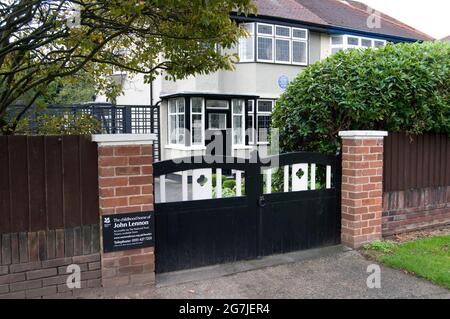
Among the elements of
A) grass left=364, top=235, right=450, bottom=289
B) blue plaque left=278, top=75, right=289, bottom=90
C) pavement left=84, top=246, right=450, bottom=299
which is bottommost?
pavement left=84, top=246, right=450, bottom=299

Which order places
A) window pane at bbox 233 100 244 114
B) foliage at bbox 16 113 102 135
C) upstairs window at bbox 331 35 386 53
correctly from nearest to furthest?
foliage at bbox 16 113 102 135 < window pane at bbox 233 100 244 114 < upstairs window at bbox 331 35 386 53

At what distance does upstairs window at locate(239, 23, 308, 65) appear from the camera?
16.3m

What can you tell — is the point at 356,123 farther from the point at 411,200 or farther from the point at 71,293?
the point at 71,293

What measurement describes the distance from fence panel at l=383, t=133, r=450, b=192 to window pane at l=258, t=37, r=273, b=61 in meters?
10.8

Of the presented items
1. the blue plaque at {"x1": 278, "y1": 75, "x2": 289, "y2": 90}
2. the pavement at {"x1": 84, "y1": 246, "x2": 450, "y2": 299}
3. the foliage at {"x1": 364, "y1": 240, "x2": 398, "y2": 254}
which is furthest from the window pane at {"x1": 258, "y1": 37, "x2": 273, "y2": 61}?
the pavement at {"x1": 84, "y1": 246, "x2": 450, "y2": 299}

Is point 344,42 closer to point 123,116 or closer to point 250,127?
point 250,127

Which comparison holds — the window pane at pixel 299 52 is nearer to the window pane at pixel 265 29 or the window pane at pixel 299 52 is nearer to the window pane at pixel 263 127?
the window pane at pixel 265 29

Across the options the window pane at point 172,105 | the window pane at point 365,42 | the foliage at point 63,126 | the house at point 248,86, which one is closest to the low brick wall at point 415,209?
the foliage at point 63,126

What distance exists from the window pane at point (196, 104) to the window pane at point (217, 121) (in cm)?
53

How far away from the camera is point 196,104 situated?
14992 mm

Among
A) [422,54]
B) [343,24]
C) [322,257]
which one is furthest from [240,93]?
[322,257]

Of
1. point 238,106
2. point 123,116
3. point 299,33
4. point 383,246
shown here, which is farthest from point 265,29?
point 383,246

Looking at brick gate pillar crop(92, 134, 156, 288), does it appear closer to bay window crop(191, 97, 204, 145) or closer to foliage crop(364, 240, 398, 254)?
foliage crop(364, 240, 398, 254)
